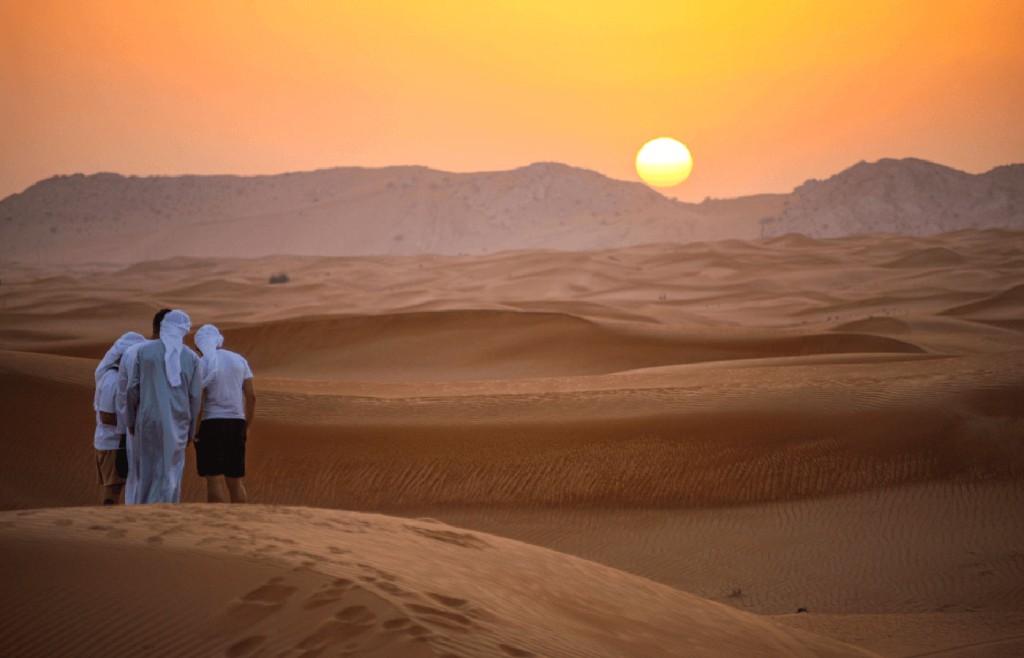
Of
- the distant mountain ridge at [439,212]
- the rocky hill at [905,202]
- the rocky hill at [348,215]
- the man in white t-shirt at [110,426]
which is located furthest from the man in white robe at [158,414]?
the rocky hill at [348,215]

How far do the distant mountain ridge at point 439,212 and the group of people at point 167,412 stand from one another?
91339 millimetres

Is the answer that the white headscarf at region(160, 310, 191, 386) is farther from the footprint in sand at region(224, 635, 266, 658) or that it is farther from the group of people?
the footprint in sand at region(224, 635, 266, 658)

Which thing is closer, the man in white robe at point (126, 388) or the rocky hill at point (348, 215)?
the man in white robe at point (126, 388)

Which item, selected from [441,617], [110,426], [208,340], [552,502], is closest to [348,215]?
[552,502]

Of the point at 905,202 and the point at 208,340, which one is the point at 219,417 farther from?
the point at 905,202

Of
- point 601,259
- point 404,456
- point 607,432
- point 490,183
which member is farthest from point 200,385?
point 490,183

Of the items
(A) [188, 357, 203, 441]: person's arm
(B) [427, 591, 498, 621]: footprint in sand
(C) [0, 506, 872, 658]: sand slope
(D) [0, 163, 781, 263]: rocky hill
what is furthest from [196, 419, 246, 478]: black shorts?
(D) [0, 163, 781, 263]: rocky hill

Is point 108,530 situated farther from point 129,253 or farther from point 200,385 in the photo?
point 129,253

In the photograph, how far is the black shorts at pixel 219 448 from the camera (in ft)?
24.3

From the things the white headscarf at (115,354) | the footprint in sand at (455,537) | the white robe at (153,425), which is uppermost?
the white headscarf at (115,354)

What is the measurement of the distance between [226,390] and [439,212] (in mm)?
115110

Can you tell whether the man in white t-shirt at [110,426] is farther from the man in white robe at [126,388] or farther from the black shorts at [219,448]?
the black shorts at [219,448]

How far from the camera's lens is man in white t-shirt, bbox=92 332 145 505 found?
7.20m

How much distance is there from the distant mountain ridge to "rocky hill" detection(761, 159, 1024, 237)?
0.47ft
